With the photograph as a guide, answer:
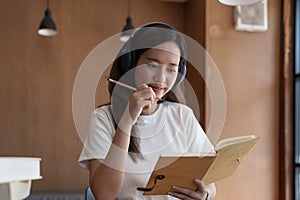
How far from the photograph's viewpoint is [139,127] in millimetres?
1242

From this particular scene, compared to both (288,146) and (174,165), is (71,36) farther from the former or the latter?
(174,165)

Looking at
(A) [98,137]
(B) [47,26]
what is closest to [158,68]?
(A) [98,137]

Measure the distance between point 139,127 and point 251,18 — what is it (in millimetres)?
2212

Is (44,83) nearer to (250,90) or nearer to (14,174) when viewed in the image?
(250,90)

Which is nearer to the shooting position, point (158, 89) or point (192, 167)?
point (192, 167)

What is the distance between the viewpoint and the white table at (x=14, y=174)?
81 centimetres

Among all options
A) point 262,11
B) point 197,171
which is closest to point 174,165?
point 197,171

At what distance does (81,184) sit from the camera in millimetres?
3658

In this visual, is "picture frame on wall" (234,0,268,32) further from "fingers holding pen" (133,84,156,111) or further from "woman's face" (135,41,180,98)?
"fingers holding pen" (133,84,156,111)

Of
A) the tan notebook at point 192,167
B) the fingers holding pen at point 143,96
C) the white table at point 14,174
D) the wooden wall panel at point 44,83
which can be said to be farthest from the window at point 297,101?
the white table at point 14,174

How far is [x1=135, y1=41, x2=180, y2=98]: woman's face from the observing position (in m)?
1.18

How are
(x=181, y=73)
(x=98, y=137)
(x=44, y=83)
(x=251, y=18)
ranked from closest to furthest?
(x=98, y=137) < (x=181, y=73) < (x=251, y=18) < (x=44, y=83)

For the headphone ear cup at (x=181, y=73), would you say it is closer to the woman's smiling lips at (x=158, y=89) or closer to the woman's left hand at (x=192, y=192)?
the woman's smiling lips at (x=158, y=89)

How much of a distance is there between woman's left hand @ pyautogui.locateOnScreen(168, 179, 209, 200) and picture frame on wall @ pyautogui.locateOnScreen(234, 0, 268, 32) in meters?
2.27
